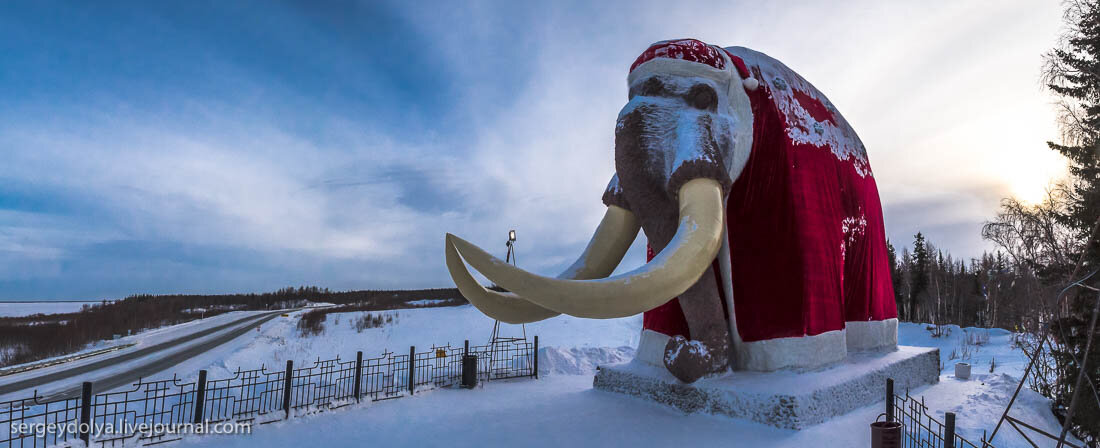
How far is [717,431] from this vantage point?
210 inches

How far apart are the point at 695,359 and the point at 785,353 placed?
3.46 feet

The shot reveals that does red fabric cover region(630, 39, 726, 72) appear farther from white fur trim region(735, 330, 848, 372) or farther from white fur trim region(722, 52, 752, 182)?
white fur trim region(735, 330, 848, 372)

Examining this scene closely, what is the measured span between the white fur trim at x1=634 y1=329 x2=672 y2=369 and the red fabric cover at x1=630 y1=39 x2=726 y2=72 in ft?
11.8

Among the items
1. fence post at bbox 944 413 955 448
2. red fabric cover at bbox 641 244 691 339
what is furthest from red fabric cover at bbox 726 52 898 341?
fence post at bbox 944 413 955 448

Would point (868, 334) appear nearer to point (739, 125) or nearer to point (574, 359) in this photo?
point (739, 125)

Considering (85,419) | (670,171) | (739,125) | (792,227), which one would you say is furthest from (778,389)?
(85,419)

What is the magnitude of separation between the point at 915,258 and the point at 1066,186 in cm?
3641

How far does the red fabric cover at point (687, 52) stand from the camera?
20.5 feet

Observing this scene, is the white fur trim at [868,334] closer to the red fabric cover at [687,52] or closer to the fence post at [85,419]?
the red fabric cover at [687,52]

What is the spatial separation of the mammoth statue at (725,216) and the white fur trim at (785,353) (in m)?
0.01

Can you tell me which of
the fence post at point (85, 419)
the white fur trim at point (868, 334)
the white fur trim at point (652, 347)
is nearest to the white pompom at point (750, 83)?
the white fur trim at point (652, 347)

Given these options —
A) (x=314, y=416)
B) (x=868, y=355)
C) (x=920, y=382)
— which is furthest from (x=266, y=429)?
(x=920, y=382)

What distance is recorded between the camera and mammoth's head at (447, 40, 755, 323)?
4895 mm

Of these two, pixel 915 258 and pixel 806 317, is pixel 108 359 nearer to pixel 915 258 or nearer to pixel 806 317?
pixel 806 317
